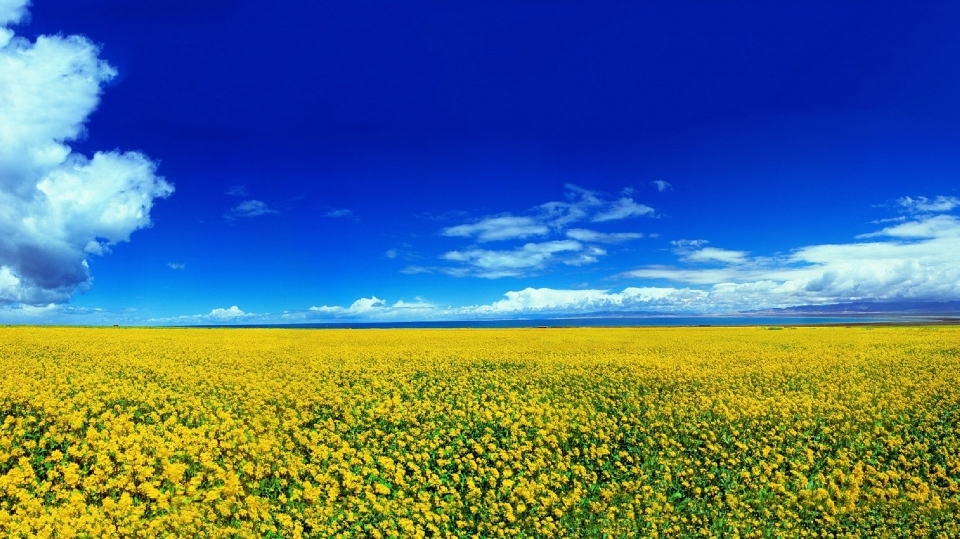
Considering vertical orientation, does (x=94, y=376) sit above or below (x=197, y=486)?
above

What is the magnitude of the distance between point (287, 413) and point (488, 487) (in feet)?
19.5

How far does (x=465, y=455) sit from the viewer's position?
35.6 feet

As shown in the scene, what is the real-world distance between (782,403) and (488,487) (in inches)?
387

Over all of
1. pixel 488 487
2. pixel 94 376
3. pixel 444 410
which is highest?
pixel 94 376

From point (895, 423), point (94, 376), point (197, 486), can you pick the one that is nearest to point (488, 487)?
point (197, 486)

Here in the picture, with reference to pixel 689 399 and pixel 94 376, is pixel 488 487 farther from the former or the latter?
pixel 94 376

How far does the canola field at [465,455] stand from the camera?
8.16m

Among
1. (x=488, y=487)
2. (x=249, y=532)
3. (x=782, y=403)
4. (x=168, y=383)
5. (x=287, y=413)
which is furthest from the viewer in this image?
(x=168, y=383)

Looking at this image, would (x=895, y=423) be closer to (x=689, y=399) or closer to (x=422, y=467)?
(x=689, y=399)

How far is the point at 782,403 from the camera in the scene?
14633 mm

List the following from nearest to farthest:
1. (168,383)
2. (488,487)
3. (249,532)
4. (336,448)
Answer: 1. (249,532)
2. (488,487)
3. (336,448)
4. (168,383)

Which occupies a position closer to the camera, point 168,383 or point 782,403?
point 782,403

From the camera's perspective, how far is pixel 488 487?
961 centimetres

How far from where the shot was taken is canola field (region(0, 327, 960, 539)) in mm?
8156
